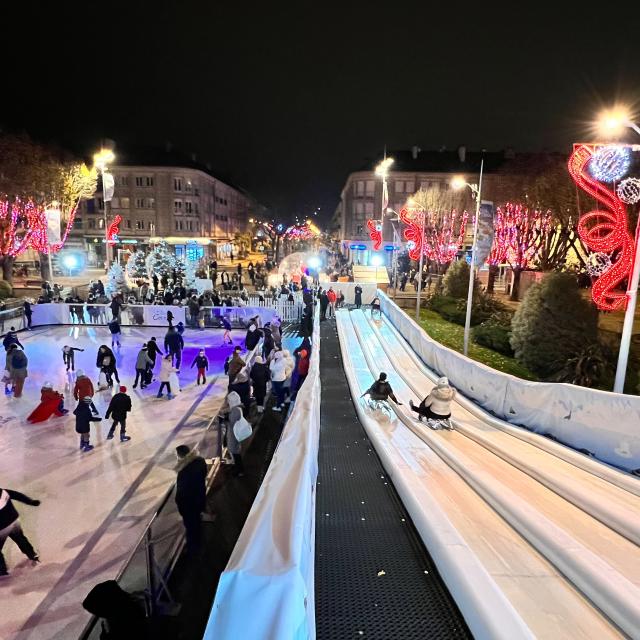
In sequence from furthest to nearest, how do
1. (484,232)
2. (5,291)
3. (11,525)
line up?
(5,291), (484,232), (11,525)

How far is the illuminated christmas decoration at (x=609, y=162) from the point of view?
9055 millimetres

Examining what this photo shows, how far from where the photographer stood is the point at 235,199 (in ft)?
262

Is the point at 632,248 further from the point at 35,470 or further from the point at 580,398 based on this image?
the point at 35,470

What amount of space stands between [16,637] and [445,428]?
6.58 metres

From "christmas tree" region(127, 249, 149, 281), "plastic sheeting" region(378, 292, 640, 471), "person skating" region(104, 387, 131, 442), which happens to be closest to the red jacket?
"person skating" region(104, 387, 131, 442)

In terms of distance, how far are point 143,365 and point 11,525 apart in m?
7.78

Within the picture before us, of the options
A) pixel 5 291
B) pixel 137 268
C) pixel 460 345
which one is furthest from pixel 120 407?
pixel 5 291

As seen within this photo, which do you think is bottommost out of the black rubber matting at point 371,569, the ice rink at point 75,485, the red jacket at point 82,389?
the ice rink at point 75,485

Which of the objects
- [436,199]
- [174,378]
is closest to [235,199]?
[436,199]

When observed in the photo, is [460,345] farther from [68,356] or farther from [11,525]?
[11,525]

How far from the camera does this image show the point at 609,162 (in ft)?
30.1

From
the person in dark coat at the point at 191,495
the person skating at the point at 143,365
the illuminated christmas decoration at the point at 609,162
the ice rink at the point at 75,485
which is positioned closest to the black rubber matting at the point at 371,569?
the person in dark coat at the point at 191,495

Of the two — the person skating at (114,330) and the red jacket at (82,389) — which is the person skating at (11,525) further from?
the person skating at (114,330)

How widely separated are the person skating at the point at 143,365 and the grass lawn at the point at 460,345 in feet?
33.5
